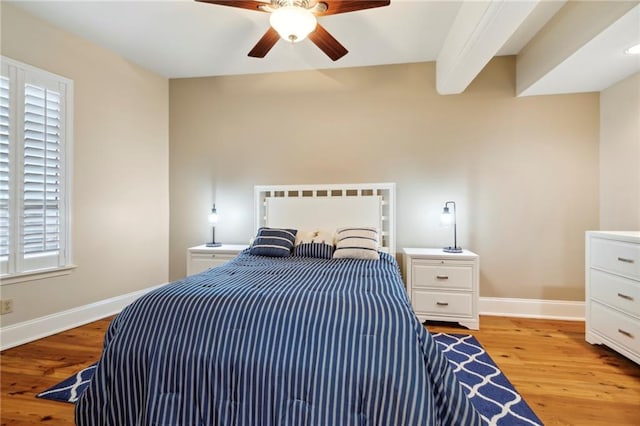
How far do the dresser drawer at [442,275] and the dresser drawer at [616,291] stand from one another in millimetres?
901

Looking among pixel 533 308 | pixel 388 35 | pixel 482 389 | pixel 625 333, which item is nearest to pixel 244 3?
pixel 388 35

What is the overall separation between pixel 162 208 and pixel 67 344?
5.85 ft

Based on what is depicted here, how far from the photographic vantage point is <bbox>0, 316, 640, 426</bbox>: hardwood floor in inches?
66.6

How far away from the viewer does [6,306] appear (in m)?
2.43

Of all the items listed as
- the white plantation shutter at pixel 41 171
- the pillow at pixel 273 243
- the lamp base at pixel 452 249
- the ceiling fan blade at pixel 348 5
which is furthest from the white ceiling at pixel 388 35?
the pillow at pixel 273 243

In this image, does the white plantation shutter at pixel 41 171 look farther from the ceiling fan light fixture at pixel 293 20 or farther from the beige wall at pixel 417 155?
the ceiling fan light fixture at pixel 293 20

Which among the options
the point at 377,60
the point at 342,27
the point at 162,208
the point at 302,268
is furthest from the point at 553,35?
the point at 162,208

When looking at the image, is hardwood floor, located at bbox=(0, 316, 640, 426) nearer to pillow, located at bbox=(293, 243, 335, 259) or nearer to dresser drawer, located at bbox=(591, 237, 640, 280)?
dresser drawer, located at bbox=(591, 237, 640, 280)

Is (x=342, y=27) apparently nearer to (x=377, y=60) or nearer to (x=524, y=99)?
(x=377, y=60)

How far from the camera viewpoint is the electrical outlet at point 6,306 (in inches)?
94.8

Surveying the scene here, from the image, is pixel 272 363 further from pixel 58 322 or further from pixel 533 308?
pixel 533 308

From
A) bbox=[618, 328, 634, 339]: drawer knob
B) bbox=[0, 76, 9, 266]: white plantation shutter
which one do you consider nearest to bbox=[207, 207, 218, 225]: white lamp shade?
bbox=[0, 76, 9, 266]: white plantation shutter

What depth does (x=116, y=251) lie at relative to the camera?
333 centimetres

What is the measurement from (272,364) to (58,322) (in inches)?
105
